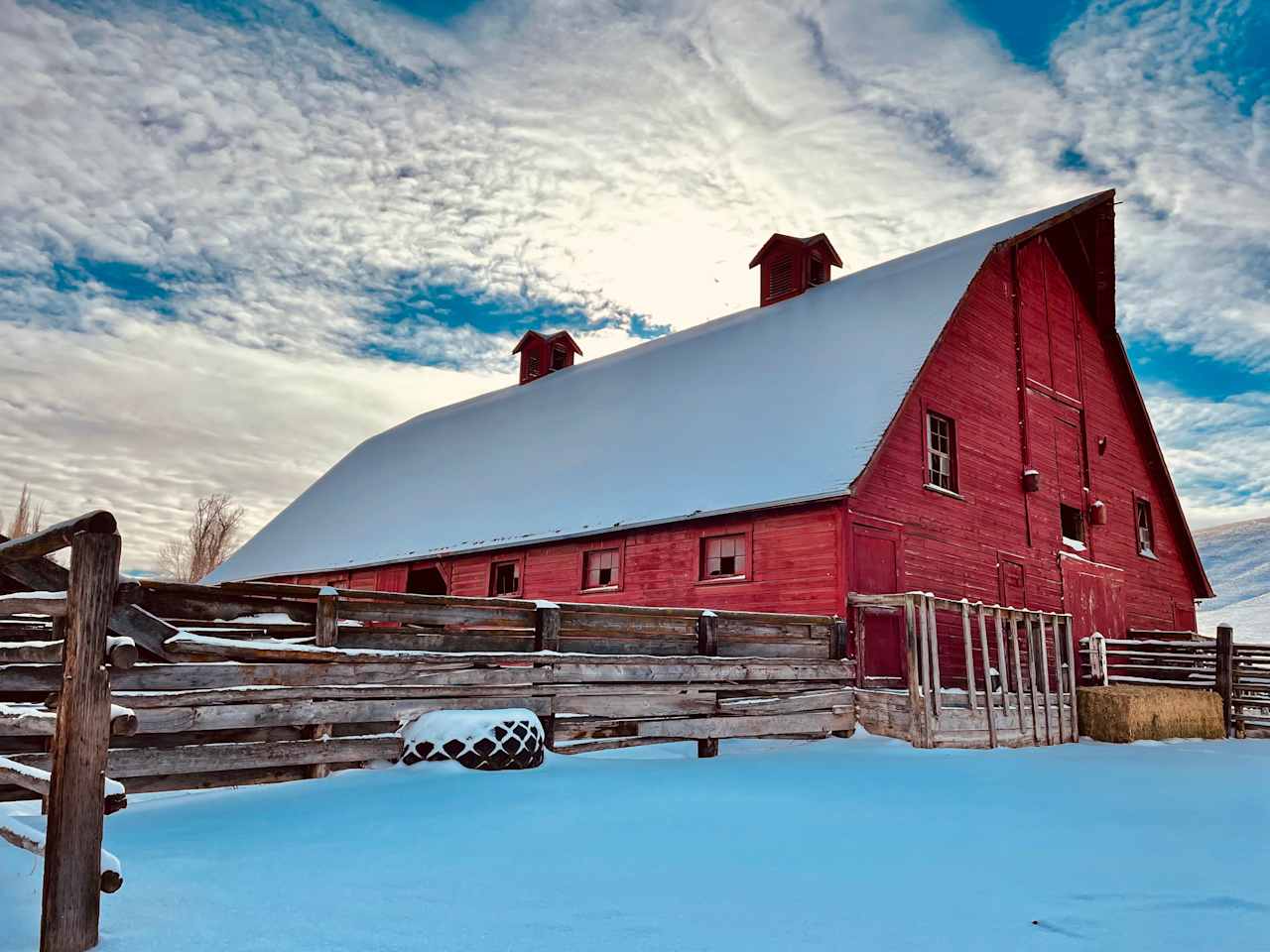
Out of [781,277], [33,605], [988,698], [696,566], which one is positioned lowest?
[988,698]

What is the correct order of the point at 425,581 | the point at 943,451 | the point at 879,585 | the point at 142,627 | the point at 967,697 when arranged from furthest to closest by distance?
the point at 425,581
the point at 943,451
the point at 879,585
the point at 967,697
the point at 142,627

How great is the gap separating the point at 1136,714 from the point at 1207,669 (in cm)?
609

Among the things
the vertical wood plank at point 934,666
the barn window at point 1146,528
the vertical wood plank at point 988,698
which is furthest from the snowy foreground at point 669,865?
the barn window at point 1146,528

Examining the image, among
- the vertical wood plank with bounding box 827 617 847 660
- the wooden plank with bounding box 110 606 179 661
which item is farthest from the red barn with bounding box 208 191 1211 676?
the wooden plank with bounding box 110 606 179 661

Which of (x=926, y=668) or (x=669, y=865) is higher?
(x=926, y=668)

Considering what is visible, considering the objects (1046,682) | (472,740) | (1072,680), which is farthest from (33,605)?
(1072,680)

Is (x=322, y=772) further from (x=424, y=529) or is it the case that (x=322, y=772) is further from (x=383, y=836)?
(x=424, y=529)

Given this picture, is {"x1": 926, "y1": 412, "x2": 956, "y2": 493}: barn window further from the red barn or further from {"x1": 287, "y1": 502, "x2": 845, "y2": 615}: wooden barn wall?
{"x1": 287, "y1": 502, "x2": 845, "y2": 615}: wooden barn wall

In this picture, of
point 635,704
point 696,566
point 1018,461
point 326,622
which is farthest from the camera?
point 1018,461

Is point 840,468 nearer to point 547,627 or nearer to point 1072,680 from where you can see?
point 1072,680

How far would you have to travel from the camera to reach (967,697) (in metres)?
13.8

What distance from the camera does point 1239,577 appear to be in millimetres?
93000

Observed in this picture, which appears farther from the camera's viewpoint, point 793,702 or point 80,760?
point 793,702

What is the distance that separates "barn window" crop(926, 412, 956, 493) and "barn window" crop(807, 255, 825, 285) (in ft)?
25.1
